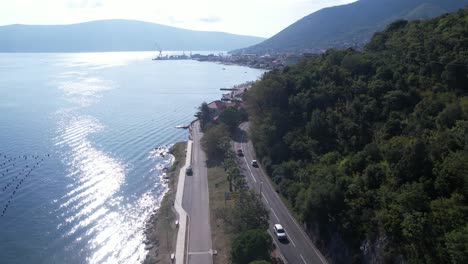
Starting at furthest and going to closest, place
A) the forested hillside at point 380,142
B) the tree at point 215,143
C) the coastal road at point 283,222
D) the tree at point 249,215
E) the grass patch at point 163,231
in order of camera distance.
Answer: the tree at point 215,143, the grass patch at point 163,231, the tree at point 249,215, the coastal road at point 283,222, the forested hillside at point 380,142

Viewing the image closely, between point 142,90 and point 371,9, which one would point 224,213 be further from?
point 371,9

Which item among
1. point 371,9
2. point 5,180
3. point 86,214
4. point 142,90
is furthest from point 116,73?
point 371,9

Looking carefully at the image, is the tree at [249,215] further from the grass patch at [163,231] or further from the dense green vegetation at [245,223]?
the grass patch at [163,231]

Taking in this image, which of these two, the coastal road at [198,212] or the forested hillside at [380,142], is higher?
the forested hillside at [380,142]

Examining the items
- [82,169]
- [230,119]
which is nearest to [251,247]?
[82,169]

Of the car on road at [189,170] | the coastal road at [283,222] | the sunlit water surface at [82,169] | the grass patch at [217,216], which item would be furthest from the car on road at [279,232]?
the car on road at [189,170]

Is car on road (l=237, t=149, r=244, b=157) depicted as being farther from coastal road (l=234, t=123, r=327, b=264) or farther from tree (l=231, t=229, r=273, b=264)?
tree (l=231, t=229, r=273, b=264)

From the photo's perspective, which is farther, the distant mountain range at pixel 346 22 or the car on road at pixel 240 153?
the distant mountain range at pixel 346 22

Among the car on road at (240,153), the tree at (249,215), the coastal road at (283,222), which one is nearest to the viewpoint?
the coastal road at (283,222)
